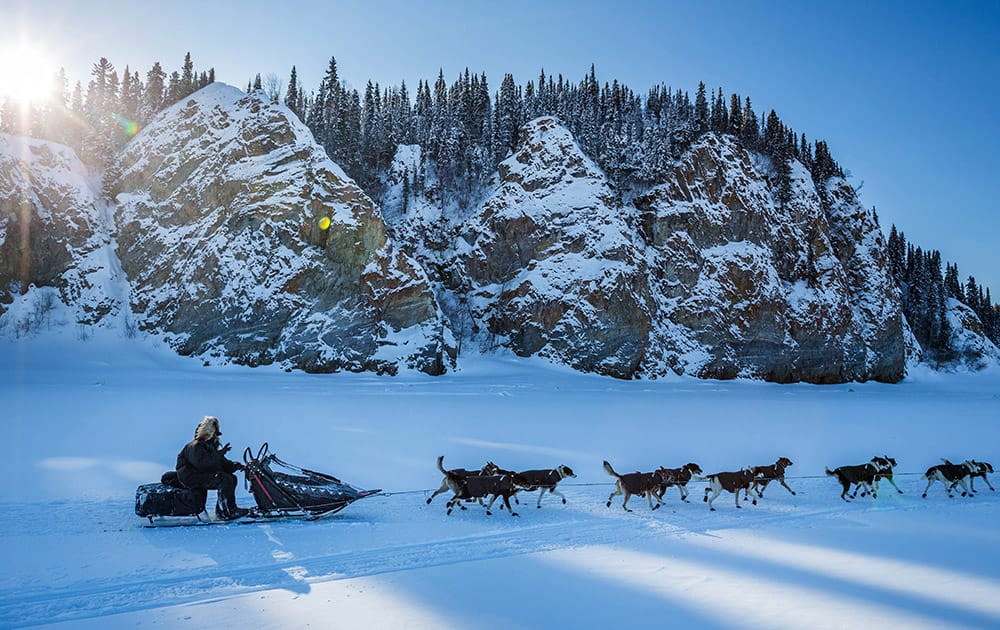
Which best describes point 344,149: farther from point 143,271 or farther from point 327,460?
point 327,460

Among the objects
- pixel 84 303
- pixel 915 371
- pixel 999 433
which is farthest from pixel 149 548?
pixel 915 371

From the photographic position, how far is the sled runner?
8266 millimetres

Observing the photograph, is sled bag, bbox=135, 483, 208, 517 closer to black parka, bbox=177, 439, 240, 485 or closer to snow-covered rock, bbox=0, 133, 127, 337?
black parka, bbox=177, 439, 240, 485

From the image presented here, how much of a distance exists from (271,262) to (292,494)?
3502cm

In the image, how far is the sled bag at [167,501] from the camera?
25.3 feet

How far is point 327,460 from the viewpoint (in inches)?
483

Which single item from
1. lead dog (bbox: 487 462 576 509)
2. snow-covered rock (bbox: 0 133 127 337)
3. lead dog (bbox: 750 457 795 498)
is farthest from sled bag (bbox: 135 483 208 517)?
snow-covered rock (bbox: 0 133 127 337)

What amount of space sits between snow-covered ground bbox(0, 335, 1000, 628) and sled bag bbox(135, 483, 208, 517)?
29 cm

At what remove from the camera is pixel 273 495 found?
27.2 feet

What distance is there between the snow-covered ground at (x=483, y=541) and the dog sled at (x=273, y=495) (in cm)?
21

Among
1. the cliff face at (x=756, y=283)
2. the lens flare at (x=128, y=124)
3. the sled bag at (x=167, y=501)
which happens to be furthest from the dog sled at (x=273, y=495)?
the lens flare at (x=128, y=124)

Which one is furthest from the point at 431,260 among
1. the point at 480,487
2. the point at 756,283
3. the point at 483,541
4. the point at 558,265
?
the point at 483,541

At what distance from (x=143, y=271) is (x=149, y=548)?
141ft

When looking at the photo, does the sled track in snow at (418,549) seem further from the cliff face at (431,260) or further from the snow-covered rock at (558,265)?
the snow-covered rock at (558,265)
